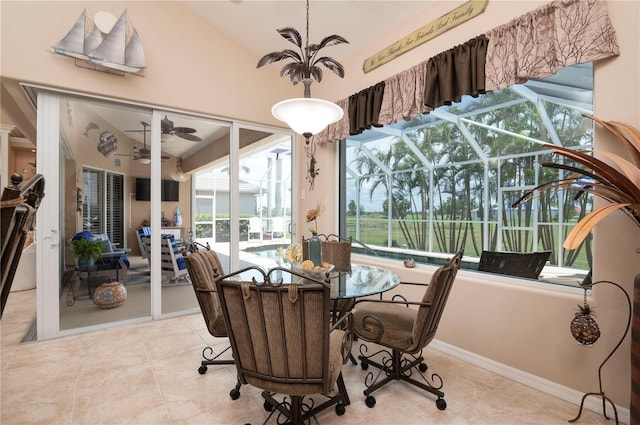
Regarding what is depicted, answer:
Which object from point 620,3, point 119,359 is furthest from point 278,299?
point 620,3

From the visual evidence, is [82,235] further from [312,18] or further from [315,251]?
[312,18]

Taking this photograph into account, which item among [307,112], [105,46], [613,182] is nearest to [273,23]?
[105,46]

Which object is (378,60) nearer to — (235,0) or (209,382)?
(235,0)

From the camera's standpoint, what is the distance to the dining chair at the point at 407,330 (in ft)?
5.82

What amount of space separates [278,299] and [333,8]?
10.0 feet

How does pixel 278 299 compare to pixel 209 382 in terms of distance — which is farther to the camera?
pixel 209 382

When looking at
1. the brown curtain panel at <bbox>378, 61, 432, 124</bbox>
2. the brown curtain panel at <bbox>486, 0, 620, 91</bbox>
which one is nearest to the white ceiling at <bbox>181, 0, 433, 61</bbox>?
the brown curtain panel at <bbox>378, 61, 432, 124</bbox>

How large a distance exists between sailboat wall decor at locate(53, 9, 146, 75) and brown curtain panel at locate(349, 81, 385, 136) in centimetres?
221

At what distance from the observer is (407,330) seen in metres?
1.96

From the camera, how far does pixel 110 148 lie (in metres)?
3.27

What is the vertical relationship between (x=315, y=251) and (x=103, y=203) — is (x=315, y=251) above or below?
below

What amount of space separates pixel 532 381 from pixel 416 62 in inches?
109

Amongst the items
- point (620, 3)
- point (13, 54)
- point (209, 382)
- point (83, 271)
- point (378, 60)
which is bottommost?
point (209, 382)

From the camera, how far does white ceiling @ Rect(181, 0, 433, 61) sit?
9.77ft
